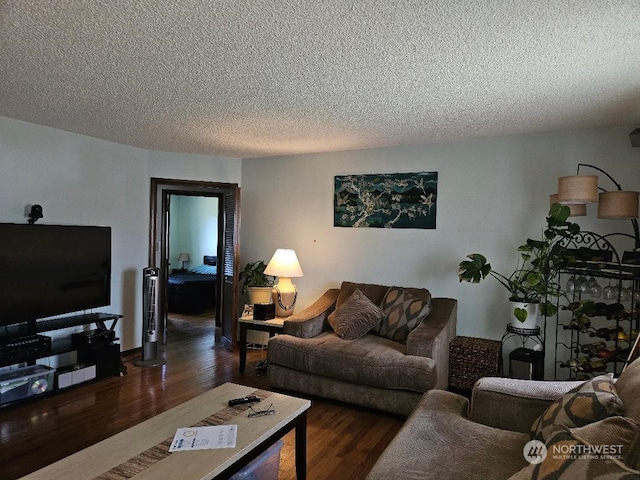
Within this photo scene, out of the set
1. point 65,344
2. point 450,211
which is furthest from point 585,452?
point 65,344

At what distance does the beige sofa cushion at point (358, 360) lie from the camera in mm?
3180

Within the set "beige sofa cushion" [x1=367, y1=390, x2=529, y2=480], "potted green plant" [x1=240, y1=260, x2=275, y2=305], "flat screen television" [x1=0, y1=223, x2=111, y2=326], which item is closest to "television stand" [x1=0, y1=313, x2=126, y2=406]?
"flat screen television" [x1=0, y1=223, x2=111, y2=326]

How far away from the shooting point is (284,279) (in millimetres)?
4617

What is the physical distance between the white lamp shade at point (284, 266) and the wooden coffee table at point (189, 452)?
2.08 meters

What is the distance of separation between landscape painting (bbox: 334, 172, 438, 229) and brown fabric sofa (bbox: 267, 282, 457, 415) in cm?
79

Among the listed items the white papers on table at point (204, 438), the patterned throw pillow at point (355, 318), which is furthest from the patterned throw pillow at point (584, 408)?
the patterned throw pillow at point (355, 318)

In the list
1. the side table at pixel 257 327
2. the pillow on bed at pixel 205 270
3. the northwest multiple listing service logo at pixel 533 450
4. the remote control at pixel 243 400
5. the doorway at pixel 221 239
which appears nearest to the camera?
the northwest multiple listing service logo at pixel 533 450

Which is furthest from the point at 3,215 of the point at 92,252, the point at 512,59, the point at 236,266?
the point at 512,59

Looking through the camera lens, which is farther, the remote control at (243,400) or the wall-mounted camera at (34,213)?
the wall-mounted camera at (34,213)

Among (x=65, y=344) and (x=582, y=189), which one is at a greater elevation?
(x=582, y=189)

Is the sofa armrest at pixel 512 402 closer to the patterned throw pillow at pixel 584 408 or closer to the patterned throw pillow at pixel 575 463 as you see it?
the patterned throw pillow at pixel 584 408

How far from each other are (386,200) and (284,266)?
1294 millimetres

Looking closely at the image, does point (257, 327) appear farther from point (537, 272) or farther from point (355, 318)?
point (537, 272)

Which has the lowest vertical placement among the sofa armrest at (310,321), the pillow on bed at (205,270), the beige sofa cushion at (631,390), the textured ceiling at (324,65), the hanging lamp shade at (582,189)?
the sofa armrest at (310,321)
